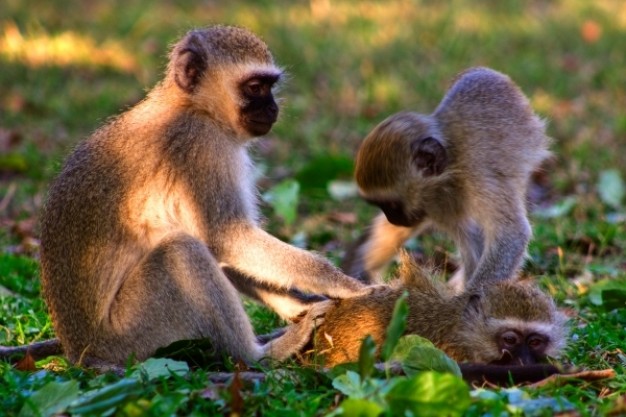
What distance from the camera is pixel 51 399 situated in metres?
3.90

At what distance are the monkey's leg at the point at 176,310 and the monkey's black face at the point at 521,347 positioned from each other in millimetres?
1025

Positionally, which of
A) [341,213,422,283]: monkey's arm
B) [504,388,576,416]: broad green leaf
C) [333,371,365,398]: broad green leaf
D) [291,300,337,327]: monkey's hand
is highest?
[333,371,365,398]: broad green leaf

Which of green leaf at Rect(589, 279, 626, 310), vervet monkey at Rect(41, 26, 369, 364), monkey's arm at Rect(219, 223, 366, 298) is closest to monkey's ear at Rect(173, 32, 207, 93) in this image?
vervet monkey at Rect(41, 26, 369, 364)

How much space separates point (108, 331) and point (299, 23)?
8404mm

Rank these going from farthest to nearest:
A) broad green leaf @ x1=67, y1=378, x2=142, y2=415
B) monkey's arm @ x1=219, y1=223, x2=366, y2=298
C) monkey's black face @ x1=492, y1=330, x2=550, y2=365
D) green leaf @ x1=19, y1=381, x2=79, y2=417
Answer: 1. monkey's arm @ x1=219, y1=223, x2=366, y2=298
2. monkey's black face @ x1=492, y1=330, x2=550, y2=365
3. green leaf @ x1=19, y1=381, x2=79, y2=417
4. broad green leaf @ x1=67, y1=378, x2=142, y2=415

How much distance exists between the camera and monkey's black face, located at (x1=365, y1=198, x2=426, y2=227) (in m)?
6.20

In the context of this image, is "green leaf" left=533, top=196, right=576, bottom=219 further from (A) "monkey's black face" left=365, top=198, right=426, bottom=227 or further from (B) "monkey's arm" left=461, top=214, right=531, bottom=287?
(A) "monkey's black face" left=365, top=198, right=426, bottom=227

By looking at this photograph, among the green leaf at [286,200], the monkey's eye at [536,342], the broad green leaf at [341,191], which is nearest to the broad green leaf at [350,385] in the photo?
the monkey's eye at [536,342]

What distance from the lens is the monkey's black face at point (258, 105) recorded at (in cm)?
557

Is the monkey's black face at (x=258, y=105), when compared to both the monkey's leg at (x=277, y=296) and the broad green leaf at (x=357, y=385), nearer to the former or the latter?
the monkey's leg at (x=277, y=296)

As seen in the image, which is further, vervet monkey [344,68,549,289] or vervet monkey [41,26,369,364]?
vervet monkey [344,68,549,289]

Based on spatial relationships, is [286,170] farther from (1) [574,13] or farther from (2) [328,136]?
(1) [574,13]

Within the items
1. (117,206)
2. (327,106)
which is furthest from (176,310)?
(327,106)

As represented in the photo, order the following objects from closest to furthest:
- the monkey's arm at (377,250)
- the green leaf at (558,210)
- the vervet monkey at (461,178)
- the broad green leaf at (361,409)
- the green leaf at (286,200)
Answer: the broad green leaf at (361,409)
the vervet monkey at (461,178)
the monkey's arm at (377,250)
the green leaf at (286,200)
the green leaf at (558,210)
